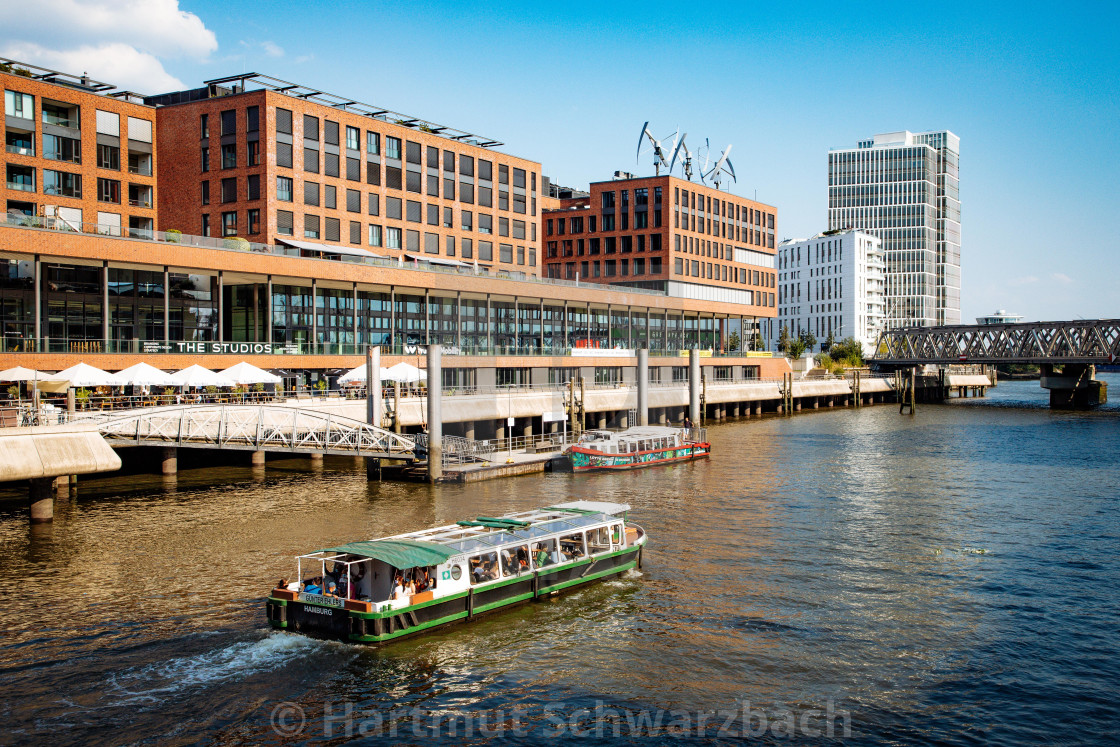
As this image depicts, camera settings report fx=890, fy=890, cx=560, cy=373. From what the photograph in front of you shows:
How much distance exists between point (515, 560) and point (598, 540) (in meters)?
4.25

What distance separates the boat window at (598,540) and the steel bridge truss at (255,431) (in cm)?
2341

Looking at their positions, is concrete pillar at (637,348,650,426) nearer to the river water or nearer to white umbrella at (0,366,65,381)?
the river water

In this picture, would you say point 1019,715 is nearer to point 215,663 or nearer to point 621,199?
point 215,663

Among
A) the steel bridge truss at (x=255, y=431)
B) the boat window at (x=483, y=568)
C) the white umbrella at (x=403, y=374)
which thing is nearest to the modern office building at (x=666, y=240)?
the white umbrella at (x=403, y=374)

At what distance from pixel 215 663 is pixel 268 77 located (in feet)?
213

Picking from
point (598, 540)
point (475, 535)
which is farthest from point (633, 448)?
point (475, 535)

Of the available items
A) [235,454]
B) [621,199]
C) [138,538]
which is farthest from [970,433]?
[138,538]

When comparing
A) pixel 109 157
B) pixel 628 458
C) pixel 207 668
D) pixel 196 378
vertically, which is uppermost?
pixel 109 157

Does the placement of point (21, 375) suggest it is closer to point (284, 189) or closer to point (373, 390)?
point (373, 390)

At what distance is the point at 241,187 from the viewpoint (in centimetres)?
7794

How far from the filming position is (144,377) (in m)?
49.3

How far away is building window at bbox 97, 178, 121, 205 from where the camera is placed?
7881cm

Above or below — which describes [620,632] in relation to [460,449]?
below

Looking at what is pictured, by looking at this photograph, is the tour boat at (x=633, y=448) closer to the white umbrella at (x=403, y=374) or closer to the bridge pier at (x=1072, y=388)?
the white umbrella at (x=403, y=374)
